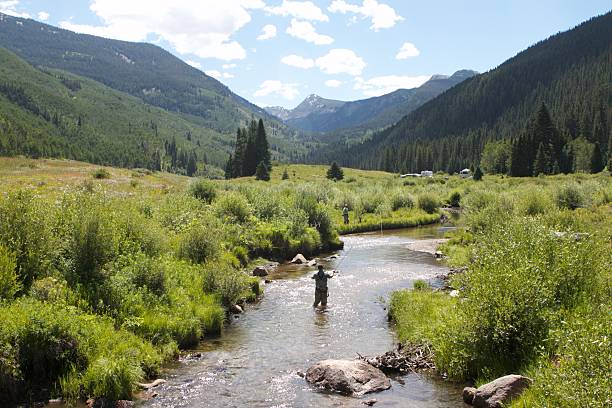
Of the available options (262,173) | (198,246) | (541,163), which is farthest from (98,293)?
(541,163)

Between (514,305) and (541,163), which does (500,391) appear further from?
(541,163)

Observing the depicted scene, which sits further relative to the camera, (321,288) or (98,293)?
(321,288)

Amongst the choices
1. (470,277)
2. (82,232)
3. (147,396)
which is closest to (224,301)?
(82,232)

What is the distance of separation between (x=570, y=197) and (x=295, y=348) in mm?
42076

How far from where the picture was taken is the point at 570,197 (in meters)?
50.8

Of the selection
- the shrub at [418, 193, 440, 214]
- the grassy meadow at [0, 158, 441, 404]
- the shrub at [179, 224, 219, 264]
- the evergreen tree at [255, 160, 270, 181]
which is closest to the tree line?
the evergreen tree at [255, 160, 270, 181]

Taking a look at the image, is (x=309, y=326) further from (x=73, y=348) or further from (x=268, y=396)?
(x=73, y=348)

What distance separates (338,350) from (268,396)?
4.83 metres

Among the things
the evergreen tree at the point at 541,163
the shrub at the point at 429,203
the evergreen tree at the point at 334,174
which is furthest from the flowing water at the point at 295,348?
the evergreen tree at the point at 334,174

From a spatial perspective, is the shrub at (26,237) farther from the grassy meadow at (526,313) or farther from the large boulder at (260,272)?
the large boulder at (260,272)

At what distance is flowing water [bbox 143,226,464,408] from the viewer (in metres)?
15.2

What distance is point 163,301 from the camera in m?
21.7

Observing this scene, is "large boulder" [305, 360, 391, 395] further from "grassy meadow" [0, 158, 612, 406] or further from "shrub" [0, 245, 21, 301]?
"shrub" [0, 245, 21, 301]

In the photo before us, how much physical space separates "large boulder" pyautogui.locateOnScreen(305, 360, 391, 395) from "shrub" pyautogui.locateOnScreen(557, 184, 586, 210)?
4078 cm
